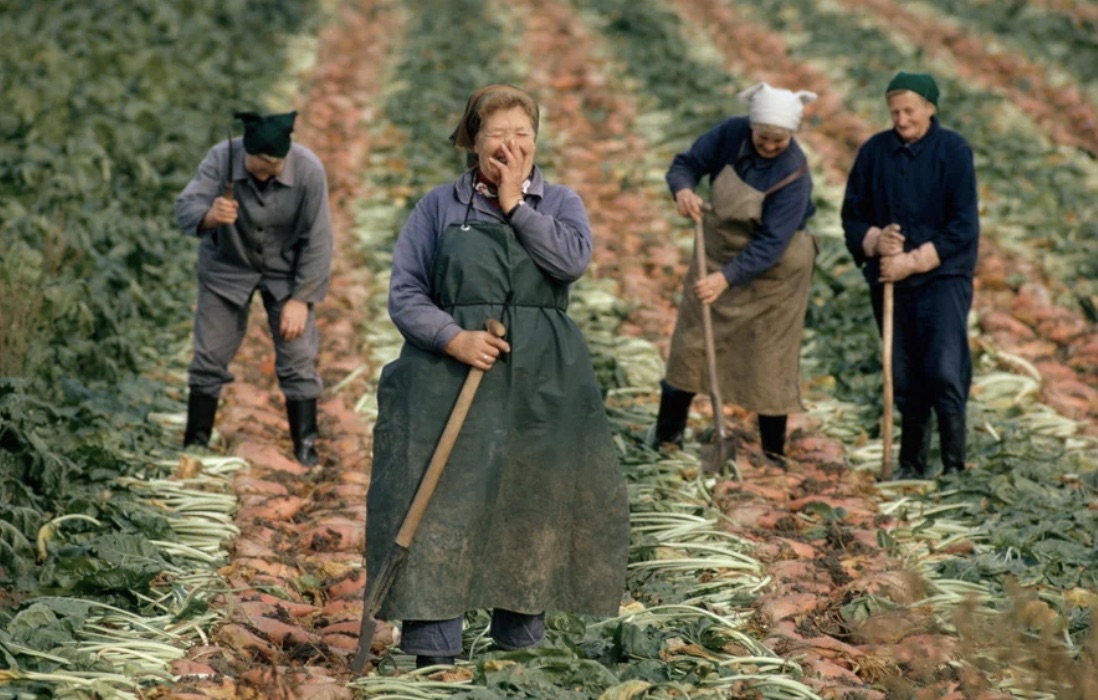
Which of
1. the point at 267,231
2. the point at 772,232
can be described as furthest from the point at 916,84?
the point at 267,231

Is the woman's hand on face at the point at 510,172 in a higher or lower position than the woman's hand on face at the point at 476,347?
higher

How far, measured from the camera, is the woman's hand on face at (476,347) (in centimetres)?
392

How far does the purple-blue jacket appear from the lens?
12.9 feet

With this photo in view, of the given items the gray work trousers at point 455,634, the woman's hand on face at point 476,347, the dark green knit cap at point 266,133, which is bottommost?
the gray work trousers at point 455,634

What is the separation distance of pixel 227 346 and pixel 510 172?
9.47 ft

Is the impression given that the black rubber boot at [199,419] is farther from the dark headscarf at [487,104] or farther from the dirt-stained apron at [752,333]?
the dark headscarf at [487,104]

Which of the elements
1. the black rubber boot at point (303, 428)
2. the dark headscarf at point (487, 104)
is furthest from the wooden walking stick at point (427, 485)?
the black rubber boot at point (303, 428)

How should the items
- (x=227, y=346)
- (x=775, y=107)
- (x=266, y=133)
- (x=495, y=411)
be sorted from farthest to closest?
(x=227, y=346) → (x=775, y=107) → (x=266, y=133) → (x=495, y=411)

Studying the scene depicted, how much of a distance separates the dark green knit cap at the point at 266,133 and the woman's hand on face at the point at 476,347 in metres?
2.31

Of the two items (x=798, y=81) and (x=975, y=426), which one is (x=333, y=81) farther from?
(x=975, y=426)

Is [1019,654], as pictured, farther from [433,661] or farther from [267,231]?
[267,231]

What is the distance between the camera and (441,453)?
12.9ft

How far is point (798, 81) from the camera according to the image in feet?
48.3

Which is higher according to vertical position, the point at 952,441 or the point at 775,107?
the point at 775,107
